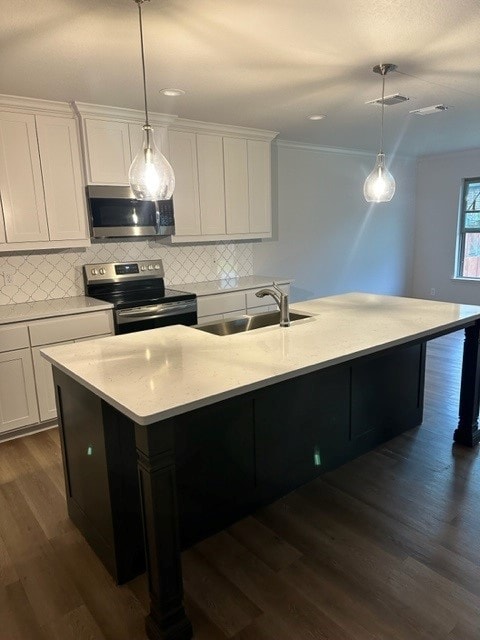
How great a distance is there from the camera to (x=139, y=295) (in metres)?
3.85

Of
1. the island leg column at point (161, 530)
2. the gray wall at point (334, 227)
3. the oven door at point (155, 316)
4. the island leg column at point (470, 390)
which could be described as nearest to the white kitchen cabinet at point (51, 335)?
the oven door at point (155, 316)

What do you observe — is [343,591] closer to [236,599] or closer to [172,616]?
[236,599]

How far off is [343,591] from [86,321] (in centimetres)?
242

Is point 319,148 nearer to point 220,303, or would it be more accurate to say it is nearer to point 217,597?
point 220,303

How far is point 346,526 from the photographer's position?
213 cm

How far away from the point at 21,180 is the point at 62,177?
0.96ft

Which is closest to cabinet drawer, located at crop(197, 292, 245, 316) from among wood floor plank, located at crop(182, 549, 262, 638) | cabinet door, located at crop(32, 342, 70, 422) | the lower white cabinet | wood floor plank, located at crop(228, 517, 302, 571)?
the lower white cabinet

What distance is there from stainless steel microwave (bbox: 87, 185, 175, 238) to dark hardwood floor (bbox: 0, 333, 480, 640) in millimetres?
1900

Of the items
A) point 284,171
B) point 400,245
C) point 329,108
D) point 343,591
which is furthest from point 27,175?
point 400,245

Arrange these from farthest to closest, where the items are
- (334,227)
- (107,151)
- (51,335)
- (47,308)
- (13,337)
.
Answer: (334,227) < (107,151) < (47,308) < (51,335) < (13,337)

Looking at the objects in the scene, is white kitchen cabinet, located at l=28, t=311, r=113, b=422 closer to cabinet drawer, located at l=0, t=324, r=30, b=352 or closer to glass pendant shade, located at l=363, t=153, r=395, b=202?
cabinet drawer, located at l=0, t=324, r=30, b=352

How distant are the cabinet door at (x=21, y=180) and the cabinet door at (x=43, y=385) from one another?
90 centimetres

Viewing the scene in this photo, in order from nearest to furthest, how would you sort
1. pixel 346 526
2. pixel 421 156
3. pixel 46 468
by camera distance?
pixel 346 526 → pixel 46 468 → pixel 421 156

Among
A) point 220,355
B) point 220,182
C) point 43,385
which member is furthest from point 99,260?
point 220,355
